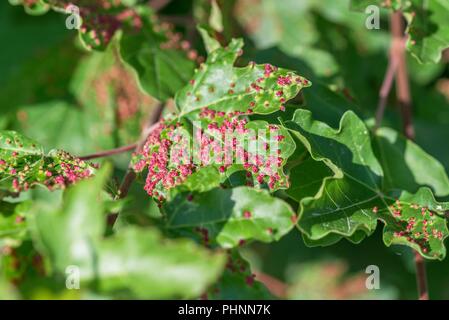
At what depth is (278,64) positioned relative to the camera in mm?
2135

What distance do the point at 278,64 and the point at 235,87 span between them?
586 mm

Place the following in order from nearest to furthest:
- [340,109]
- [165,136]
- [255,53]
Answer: [165,136] < [340,109] < [255,53]

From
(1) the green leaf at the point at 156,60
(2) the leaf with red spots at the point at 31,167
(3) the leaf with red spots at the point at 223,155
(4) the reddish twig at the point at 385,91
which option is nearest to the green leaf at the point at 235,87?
(3) the leaf with red spots at the point at 223,155

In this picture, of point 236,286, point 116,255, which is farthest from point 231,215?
point 116,255

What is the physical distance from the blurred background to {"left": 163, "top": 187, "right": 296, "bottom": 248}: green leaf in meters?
0.88

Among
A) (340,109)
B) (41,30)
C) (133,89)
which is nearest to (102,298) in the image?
(340,109)

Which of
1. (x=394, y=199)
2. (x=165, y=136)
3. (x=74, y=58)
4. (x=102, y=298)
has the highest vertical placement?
(x=74, y=58)

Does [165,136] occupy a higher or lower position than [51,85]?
lower

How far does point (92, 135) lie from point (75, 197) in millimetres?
1389

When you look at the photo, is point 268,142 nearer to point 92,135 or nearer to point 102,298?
point 102,298

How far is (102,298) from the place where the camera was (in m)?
1.23

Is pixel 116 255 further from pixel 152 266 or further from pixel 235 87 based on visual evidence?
pixel 235 87

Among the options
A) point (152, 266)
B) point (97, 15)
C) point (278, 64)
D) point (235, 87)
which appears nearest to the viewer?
point (152, 266)

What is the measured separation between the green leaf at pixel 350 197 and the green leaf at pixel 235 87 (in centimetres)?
7
